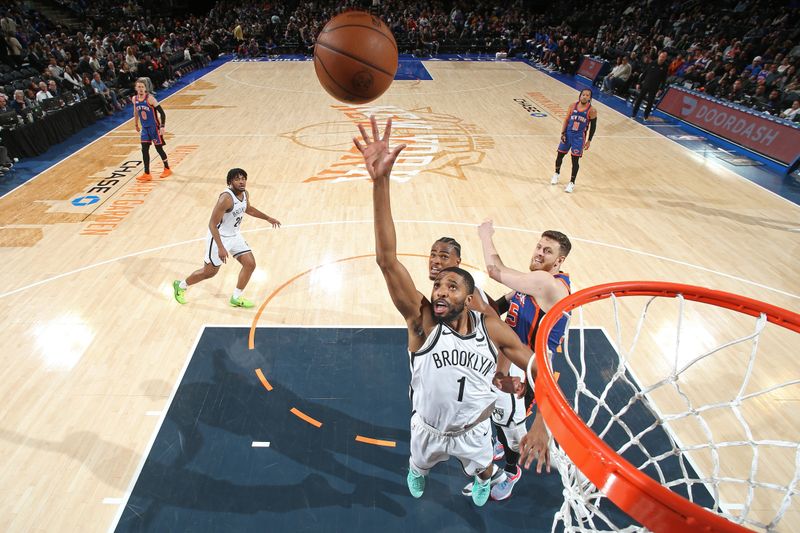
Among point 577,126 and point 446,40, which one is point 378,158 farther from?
point 446,40

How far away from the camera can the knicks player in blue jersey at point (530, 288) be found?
2.74 metres

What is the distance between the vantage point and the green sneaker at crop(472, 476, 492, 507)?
9.98ft

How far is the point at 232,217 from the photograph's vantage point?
185 inches

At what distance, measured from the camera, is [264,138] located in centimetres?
1055

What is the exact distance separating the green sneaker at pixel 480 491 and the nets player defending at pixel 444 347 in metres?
0.31

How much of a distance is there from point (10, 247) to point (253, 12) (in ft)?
71.8

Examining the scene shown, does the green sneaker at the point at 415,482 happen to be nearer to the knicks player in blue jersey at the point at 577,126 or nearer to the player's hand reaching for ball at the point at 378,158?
the player's hand reaching for ball at the point at 378,158

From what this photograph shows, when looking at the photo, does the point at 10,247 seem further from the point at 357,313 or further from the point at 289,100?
the point at 289,100

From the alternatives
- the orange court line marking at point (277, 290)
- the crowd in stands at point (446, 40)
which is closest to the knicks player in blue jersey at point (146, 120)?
the crowd in stands at point (446, 40)

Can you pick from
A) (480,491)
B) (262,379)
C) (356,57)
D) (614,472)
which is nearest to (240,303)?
(262,379)

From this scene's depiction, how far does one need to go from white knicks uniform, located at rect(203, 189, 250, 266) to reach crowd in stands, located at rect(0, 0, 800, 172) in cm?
744

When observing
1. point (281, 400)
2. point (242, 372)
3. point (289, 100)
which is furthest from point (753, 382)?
point (289, 100)

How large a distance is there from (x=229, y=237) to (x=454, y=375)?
10.7 feet

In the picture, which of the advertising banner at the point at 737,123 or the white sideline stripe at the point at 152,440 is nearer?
the white sideline stripe at the point at 152,440
